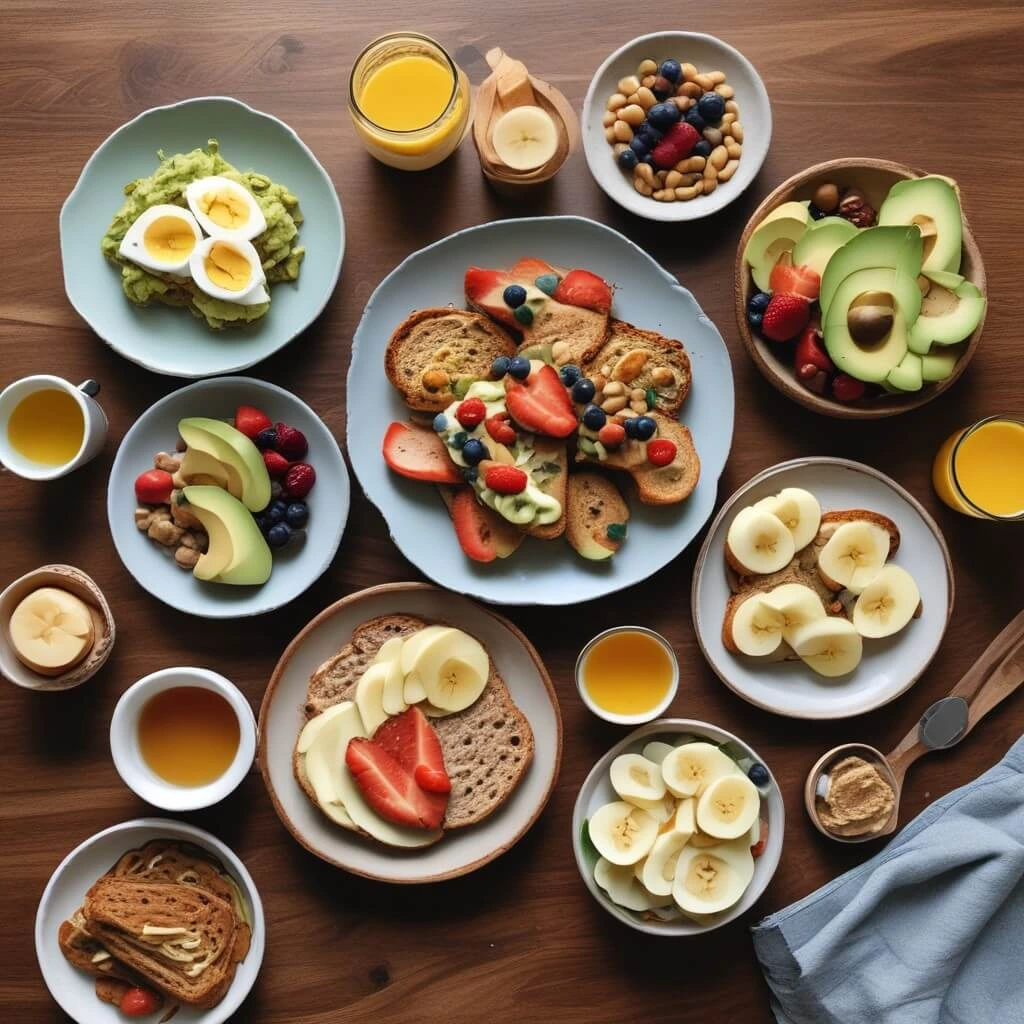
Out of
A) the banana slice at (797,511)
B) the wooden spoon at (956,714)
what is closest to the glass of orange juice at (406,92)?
the banana slice at (797,511)

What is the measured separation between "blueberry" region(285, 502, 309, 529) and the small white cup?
1.40ft

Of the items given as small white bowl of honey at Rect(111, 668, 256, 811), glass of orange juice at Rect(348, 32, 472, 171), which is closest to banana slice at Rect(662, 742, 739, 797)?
small white bowl of honey at Rect(111, 668, 256, 811)

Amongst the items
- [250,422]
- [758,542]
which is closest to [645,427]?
[758,542]

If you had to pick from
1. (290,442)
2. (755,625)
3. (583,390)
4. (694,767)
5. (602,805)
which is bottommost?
(602,805)

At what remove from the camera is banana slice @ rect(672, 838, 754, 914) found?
1924 millimetres

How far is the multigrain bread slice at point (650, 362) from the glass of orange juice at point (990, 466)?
59 centimetres

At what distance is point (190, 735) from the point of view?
6.48ft

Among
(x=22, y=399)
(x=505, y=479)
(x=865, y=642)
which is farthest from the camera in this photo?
(x=865, y=642)

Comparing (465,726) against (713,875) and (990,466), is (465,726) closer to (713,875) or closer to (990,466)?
(713,875)

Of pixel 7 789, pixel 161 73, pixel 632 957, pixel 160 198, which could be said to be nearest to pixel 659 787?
pixel 632 957

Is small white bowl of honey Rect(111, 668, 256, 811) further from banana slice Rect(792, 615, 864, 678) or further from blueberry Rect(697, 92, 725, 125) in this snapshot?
blueberry Rect(697, 92, 725, 125)

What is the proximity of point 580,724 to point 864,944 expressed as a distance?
735mm

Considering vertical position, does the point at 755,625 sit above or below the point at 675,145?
below

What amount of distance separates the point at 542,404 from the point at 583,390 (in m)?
0.09
